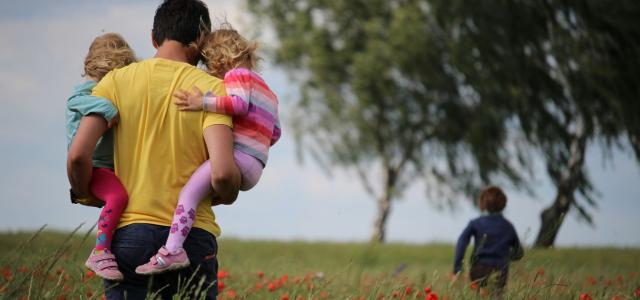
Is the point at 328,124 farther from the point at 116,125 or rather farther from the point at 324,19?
the point at 116,125

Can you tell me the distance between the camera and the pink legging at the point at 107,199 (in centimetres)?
301

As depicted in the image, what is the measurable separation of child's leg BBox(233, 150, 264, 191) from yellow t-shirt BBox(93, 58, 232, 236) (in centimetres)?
16

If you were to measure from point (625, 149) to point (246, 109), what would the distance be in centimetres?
1426

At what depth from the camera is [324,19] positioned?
21859 mm

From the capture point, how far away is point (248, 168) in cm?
313

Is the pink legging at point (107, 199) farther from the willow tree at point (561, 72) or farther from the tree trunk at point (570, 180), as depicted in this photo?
the tree trunk at point (570, 180)

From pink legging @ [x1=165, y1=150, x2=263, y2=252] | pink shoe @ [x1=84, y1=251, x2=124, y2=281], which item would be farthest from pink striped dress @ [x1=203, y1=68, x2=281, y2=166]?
pink shoe @ [x1=84, y1=251, x2=124, y2=281]

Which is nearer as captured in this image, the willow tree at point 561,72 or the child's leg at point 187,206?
the child's leg at point 187,206

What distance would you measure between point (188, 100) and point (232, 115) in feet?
0.67

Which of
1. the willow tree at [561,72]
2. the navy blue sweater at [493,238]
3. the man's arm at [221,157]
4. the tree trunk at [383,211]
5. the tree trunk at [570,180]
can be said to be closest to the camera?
the man's arm at [221,157]

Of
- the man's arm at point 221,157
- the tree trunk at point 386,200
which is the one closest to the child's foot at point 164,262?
the man's arm at point 221,157

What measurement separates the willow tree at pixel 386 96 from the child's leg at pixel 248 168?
1630 centimetres

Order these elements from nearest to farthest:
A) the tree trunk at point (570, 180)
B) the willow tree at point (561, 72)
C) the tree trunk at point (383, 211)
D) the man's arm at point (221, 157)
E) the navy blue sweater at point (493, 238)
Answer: the man's arm at point (221, 157)
the navy blue sweater at point (493, 238)
the willow tree at point (561, 72)
the tree trunk at point (570, 180)
the tree trunk at point (383, 211)

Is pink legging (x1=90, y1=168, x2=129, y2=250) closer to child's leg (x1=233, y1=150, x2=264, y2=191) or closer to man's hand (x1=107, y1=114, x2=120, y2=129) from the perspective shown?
man's hand (x1=107, y1=114, x2=120, y2=129)
